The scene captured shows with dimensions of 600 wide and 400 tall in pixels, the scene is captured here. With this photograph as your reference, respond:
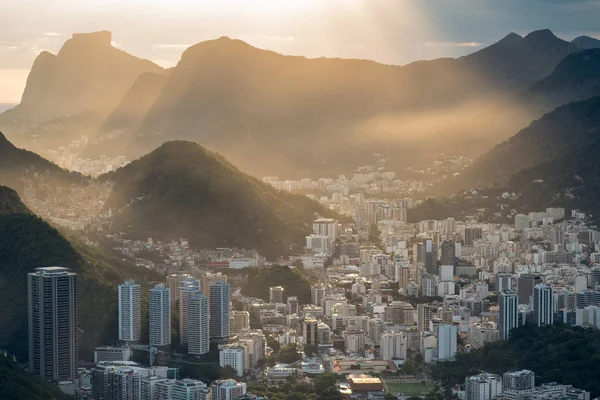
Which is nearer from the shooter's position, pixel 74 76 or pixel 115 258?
pixel 115 258

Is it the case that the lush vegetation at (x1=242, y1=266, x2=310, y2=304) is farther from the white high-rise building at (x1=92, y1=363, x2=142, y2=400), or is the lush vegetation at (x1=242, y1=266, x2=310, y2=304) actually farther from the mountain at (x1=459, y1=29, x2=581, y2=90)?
the mountain at (x1=459, y1=29, x2=581, y2=90)

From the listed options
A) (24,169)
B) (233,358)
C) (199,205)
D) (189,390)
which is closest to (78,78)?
(24,169)

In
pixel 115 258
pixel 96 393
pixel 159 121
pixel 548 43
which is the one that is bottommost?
pixel 96 393

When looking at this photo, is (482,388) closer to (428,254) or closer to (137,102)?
(428,254)

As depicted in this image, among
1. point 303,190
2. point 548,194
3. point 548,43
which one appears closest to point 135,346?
point 548,194

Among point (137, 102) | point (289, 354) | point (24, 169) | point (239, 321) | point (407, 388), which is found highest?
point (137, 102)

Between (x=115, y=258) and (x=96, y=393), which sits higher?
(x=115, y=258)

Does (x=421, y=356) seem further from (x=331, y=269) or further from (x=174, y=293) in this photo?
(x=331, y=269)
